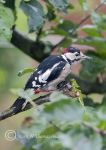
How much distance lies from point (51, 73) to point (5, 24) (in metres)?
0.25

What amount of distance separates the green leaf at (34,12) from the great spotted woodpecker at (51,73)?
17cm

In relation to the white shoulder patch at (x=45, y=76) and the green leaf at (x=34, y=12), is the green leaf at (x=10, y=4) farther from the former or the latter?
the white shoulder patch at (x=45, y=76)

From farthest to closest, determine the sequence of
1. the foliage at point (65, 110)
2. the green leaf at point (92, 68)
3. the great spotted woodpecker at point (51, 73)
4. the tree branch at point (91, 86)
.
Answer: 1. the tree branch at point (91, 86)
2. the green leaf at point (92, 68)
3. the great spotted woodpecker at point (51, 73)
4. the foliage at point (65, 110)

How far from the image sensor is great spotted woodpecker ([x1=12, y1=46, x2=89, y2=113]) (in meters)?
1.88

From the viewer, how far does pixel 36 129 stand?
100 centimetres

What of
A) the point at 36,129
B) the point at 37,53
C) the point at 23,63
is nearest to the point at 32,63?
the point at 23,63

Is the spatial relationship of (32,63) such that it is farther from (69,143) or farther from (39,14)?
(69,143)

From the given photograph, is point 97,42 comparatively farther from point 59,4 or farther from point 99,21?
point 59,4

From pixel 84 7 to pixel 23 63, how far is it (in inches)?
90.6

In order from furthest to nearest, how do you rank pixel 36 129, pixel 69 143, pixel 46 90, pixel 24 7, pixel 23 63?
pixel 23 63 → pixel 24 7 → pixel 46 90 → pixel 36 129 → pixel 69 143

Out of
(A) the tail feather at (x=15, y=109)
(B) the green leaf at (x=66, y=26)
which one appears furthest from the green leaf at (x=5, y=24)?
(B) the green leaf at (x=66, y=26)

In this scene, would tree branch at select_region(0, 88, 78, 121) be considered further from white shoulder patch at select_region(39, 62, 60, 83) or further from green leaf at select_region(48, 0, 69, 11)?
green leaf at select_region(48, 0, 69, 11)

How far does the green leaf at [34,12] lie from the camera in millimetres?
2209

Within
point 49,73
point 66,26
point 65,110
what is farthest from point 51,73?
point 65,110
